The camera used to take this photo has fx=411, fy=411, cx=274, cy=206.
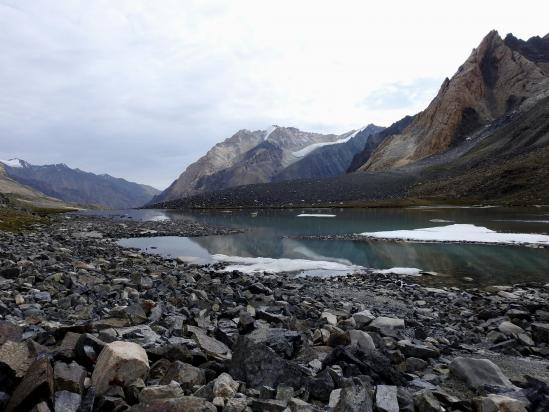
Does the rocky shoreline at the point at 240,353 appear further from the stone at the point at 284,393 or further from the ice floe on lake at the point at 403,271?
the ice floe on lake at the point at 403,271

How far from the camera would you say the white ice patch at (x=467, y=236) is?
136 ft

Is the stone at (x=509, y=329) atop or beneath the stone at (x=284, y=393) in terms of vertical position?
beneath

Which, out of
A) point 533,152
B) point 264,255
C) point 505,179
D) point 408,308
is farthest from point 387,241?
point 533,152

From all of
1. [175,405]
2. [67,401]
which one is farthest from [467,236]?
[67,401]

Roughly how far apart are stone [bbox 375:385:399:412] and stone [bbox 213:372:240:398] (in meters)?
2.36

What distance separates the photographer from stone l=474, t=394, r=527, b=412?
6535mm

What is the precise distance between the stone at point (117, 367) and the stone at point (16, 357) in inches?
41.7

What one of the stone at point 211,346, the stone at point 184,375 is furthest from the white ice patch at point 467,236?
the stone at point 184,375

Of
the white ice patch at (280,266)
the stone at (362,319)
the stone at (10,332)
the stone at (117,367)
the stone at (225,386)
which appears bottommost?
the white ice patch at (280,266)

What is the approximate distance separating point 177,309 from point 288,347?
4776mm

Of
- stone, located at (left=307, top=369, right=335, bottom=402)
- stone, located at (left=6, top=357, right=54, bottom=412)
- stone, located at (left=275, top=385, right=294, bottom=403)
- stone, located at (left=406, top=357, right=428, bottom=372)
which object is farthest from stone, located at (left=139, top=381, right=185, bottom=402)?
stone, located at (left=406, top=357, right=428, bottom=372)

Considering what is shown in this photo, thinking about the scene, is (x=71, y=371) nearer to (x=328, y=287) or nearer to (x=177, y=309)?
(x=177, y=309)

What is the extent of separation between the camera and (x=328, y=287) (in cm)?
2233

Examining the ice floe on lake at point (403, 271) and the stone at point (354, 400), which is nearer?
the stone at point (354, 400)
